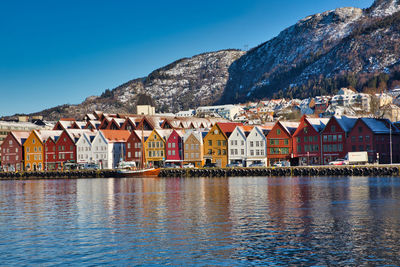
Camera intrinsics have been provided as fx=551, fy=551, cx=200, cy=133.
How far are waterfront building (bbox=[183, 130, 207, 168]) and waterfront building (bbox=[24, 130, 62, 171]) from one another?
1783 inches

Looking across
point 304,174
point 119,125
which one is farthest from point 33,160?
point 304,174

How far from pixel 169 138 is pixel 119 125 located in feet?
113

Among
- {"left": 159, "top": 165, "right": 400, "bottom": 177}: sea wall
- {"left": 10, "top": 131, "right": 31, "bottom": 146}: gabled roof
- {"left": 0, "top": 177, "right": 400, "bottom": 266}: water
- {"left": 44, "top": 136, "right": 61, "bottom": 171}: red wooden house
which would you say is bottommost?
{"left": 0, "top": 177, "right": 400, "bottom": 266}: water

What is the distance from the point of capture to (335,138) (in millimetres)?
123625

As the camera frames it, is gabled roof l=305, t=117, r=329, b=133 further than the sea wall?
Yes

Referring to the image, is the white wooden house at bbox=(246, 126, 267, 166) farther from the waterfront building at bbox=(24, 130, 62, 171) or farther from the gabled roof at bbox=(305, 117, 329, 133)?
the waterfront building at bbox=(24, 130, 62, 171)

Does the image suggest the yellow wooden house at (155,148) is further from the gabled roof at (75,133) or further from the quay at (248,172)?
the gabled roof at (75,133)

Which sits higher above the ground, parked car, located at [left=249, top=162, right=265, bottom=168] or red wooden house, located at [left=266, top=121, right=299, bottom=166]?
red wooden house, located at [left=266, top=121, right=299, bottom=166]

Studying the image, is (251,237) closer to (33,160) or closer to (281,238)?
(281,238)

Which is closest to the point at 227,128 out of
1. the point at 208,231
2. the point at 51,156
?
the point at 51,156

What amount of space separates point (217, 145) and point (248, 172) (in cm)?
2298

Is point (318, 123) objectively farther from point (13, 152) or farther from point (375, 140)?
point (13, 152)

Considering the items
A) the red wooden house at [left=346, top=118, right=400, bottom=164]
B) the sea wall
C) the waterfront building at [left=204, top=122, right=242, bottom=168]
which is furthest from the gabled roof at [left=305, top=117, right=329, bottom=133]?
the waterfront building at [left=204, top=122, right=242, bottom=168]

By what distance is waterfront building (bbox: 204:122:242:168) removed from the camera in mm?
136500
